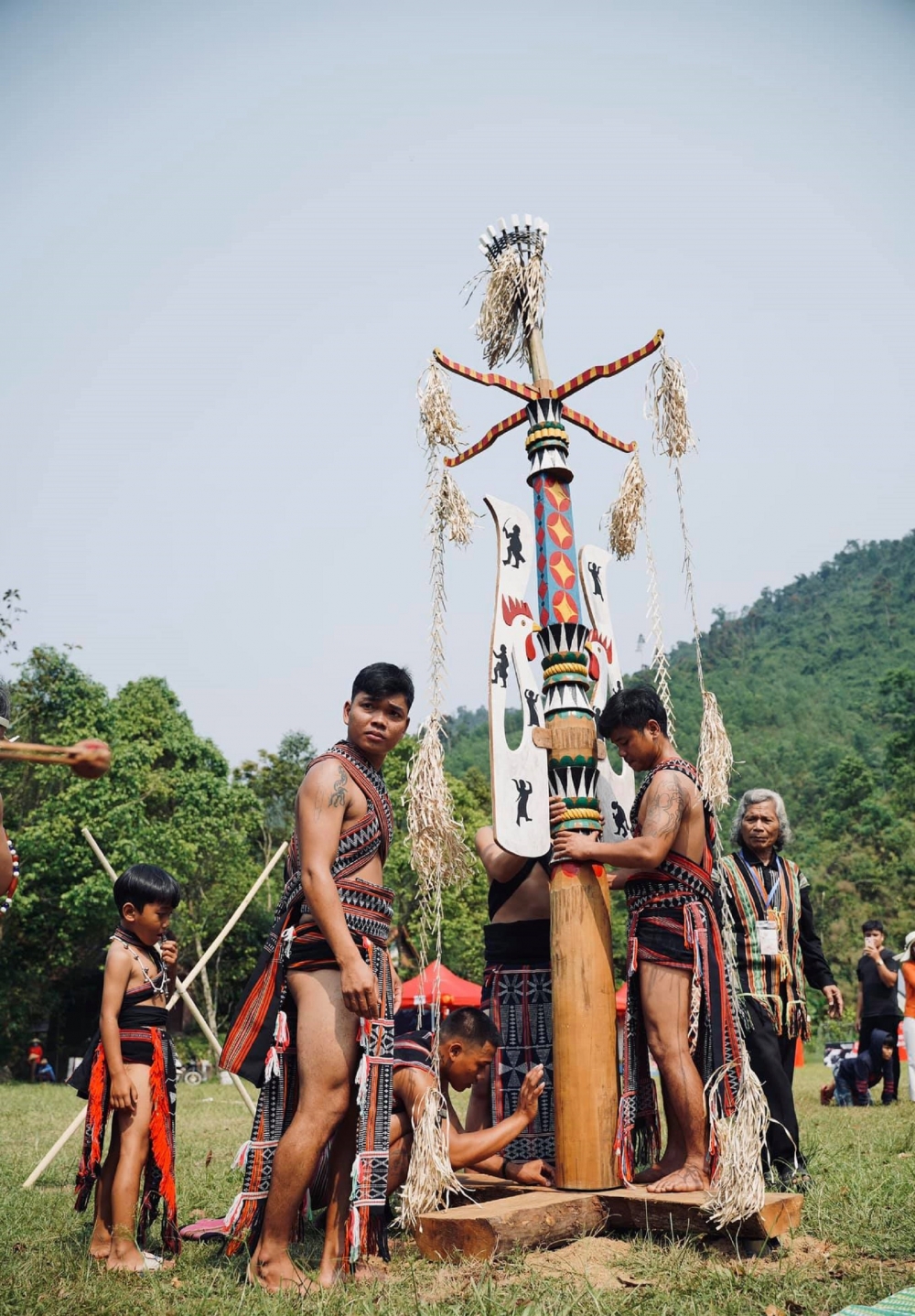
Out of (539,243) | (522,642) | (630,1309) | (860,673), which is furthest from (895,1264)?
(860,673)

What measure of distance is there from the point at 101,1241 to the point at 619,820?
2877 millimetres

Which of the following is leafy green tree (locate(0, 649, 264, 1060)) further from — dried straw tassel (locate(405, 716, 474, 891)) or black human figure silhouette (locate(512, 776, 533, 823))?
black human figure silhouette (locate(512, 776, 533, 823))

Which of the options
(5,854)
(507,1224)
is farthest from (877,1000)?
(5,854)

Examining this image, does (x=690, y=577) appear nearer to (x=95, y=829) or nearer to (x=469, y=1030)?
(x=469, y=1030)

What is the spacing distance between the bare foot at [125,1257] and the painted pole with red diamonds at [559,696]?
1628 mm

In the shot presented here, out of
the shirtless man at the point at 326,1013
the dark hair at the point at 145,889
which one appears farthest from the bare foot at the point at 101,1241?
the dark hair at the point at 145,889

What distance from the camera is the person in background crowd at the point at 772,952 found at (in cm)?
571

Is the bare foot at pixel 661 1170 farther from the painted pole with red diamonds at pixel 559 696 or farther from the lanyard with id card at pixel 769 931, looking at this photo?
the lanyard with id card at pixel 769 931

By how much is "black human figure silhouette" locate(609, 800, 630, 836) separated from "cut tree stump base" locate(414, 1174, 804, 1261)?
1.67 meters

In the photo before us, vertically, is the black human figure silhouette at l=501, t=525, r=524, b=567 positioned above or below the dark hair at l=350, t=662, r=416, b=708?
above

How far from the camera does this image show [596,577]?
232 inches

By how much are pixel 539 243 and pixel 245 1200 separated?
464 cm

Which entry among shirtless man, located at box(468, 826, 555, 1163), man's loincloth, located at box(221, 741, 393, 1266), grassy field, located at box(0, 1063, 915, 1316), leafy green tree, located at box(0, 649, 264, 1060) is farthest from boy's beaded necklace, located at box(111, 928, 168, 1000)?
leafy green tree, located at box(0, 649, 264, 1060)

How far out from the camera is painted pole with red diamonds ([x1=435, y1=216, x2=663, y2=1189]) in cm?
445
